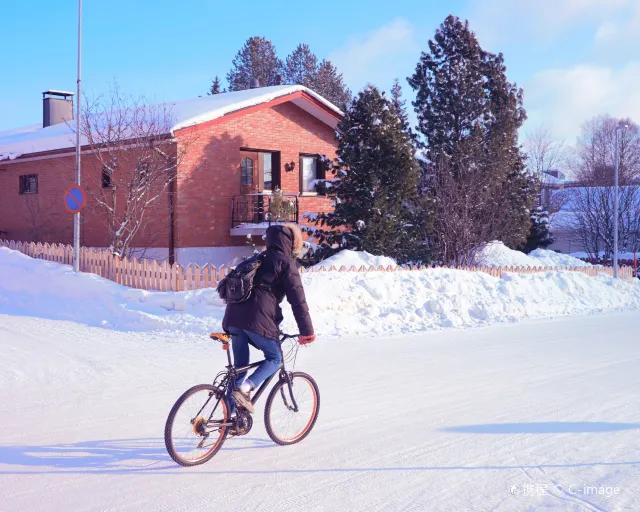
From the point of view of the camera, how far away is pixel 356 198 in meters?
17.8

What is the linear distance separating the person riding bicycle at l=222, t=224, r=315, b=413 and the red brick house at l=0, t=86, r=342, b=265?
46.9 ft

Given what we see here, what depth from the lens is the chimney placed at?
3069 cm

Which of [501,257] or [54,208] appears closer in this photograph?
[54,208]

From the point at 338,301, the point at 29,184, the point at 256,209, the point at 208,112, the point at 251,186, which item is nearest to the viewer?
the point at 338,301

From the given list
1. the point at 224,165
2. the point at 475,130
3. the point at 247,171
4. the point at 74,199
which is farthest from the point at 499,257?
the point at 74,199

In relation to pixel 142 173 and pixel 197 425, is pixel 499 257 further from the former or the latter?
pixel 197 425

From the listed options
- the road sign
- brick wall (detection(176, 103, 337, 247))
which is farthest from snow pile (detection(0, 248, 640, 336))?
brick wall (detection(176, 103, 337, 247))

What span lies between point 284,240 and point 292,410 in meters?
1.49

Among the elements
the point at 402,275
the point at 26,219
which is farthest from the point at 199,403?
the point at 26,219

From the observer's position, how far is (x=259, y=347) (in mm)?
5453

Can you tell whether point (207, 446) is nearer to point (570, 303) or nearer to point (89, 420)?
point (89, 420)

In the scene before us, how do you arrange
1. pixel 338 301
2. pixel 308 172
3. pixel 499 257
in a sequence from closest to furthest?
pixel 338 301
pixel 308 172
pixel 499 257

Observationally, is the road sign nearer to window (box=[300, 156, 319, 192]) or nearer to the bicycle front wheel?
the bicycle front wheel

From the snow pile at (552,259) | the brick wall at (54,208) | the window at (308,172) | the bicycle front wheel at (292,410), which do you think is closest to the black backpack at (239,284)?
the bicycle front wheel at (292,410)
